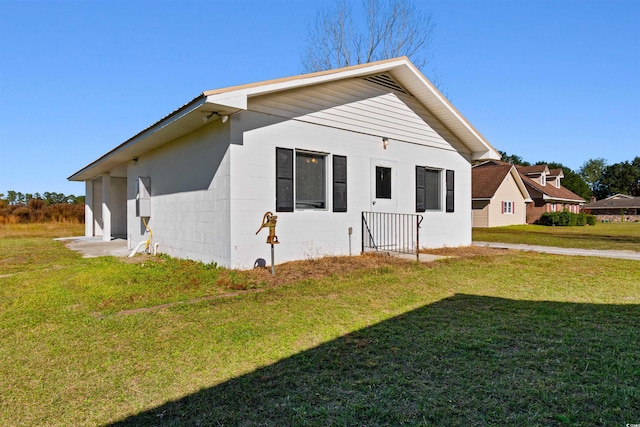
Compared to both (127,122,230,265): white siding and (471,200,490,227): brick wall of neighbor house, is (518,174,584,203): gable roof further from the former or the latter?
(127,122,230,265): white siding

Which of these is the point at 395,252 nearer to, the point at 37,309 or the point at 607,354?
the point at 607,354

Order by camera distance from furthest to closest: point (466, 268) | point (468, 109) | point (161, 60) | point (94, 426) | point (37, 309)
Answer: point (468, 109), point (161, 60), point (466, 268), point (37, 309), point (94, 426)

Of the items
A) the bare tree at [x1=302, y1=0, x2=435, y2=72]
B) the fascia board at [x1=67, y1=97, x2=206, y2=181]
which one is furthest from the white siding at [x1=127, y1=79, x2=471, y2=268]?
the bare tree at [x1=302, y1=0, x2=435, y2=72]

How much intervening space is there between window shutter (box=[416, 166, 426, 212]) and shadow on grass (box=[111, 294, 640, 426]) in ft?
20.2

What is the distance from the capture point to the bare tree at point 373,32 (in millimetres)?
15773

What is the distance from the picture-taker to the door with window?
8672 millimetres

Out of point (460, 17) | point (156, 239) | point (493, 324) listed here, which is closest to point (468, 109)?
point (460, 17)

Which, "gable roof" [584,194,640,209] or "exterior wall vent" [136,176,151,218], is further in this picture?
"gable roof" [584,194,640,209]

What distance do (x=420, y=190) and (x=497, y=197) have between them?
60.8ft

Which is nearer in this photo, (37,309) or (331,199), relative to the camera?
(37,309)

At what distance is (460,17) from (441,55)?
212 inches

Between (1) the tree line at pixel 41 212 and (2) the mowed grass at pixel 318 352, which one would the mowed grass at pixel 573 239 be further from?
(1) the tree line at pixel 41 212

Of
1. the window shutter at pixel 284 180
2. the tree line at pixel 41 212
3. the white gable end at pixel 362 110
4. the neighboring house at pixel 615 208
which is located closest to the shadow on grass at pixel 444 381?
the window shutter at pixel 284 180

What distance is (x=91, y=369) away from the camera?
2.68 meters
